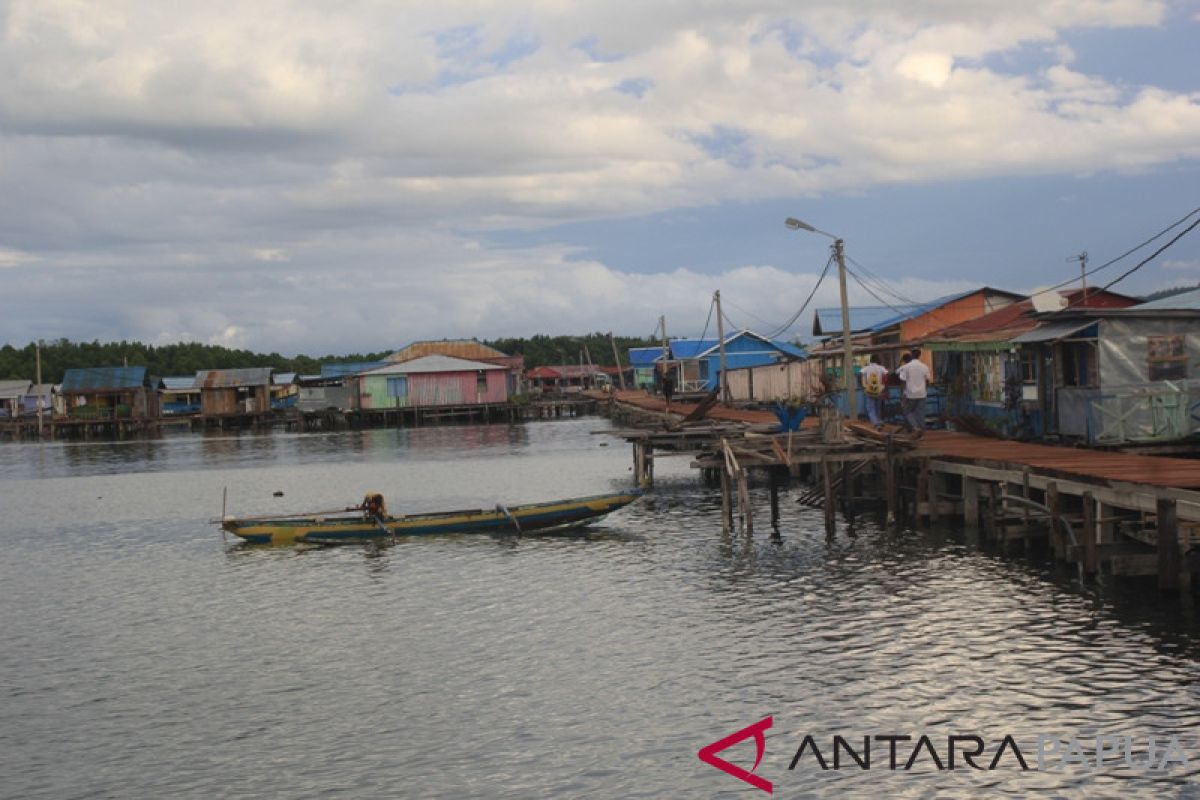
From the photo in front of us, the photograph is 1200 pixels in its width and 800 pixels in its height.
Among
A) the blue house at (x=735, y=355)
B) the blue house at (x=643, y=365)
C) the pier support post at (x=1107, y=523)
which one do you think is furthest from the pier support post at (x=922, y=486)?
the blue house at (x=643, y=365)

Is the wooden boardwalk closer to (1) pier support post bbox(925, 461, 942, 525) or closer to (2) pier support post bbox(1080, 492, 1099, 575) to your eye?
(2) pier support post bbox(1080, 492, 1099, 575)

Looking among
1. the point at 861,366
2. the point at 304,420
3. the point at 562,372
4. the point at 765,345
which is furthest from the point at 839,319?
the point at 562,372

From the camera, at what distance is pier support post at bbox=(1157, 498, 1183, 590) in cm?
1675

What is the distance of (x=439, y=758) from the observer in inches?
527

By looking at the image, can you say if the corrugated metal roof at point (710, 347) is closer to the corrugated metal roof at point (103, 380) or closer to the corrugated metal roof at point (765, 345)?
the corrugated metal roof at point (765, 345)

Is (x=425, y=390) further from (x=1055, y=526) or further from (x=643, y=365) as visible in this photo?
(x=1055, y=526)

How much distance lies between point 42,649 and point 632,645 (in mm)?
10016

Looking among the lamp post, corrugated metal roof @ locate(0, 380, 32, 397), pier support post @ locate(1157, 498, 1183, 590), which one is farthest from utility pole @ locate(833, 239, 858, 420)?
corrugated metal roof @ locate(0, 380, 32, 397)

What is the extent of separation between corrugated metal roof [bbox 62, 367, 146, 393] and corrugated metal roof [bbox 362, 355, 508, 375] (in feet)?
78.0

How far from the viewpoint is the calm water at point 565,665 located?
12938mm

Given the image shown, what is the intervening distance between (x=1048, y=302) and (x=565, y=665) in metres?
19.7

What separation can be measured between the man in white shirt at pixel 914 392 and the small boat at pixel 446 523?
22.7 ft

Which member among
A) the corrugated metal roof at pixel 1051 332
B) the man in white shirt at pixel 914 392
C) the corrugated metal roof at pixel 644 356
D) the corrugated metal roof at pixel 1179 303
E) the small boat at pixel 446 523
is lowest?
the small boat at pixel 446 523

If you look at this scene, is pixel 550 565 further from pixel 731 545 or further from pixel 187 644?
pixel 187 644
